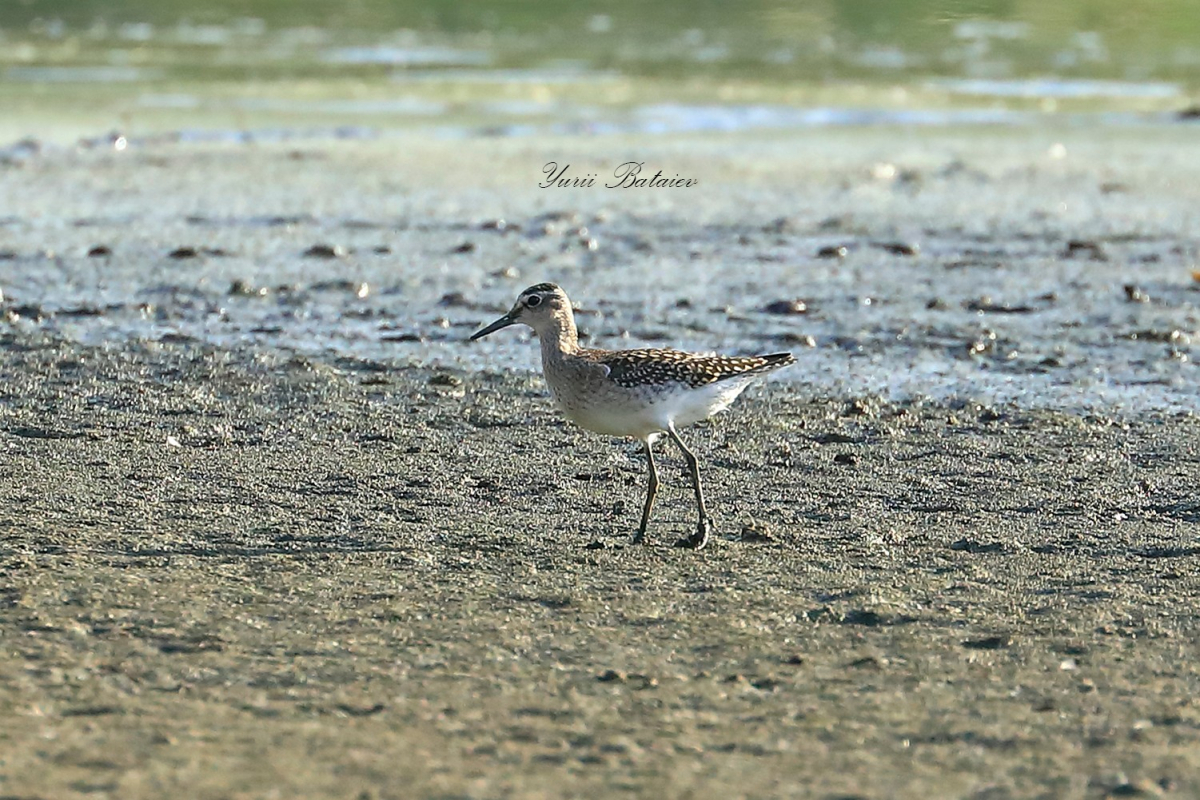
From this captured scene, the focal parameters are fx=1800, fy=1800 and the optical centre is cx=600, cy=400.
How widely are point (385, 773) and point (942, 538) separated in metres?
2.85

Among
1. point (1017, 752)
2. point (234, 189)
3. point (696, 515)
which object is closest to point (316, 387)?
point (696, 515)

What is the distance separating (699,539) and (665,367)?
66 cm

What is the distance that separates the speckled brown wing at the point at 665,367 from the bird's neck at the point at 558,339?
0.46 ft

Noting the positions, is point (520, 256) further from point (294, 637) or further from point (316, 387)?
point (294, 637)

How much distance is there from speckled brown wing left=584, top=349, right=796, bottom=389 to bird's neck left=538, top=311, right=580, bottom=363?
0.14 meters

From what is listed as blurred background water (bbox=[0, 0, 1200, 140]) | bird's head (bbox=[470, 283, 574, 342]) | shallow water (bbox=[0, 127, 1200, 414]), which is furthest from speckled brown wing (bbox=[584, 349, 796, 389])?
blurred background water (bbox=[0, 0, 1200, 140])

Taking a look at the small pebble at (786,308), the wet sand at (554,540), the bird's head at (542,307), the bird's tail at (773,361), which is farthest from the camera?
the small pebble at (786,308)

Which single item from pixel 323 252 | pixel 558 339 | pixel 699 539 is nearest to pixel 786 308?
pixel 323 252

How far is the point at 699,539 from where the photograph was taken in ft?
20.6

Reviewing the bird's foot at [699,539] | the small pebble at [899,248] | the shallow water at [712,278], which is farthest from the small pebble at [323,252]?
the bird's foot at [699,539]

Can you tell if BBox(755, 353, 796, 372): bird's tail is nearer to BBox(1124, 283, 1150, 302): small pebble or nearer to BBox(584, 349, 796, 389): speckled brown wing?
BBox(584, 349, 796, 389): speckled brown wing

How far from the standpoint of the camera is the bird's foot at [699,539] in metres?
6.23

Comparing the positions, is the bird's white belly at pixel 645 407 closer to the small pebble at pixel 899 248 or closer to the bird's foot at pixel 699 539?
the bird's foot at pixel 699 539

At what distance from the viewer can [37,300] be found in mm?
10469
